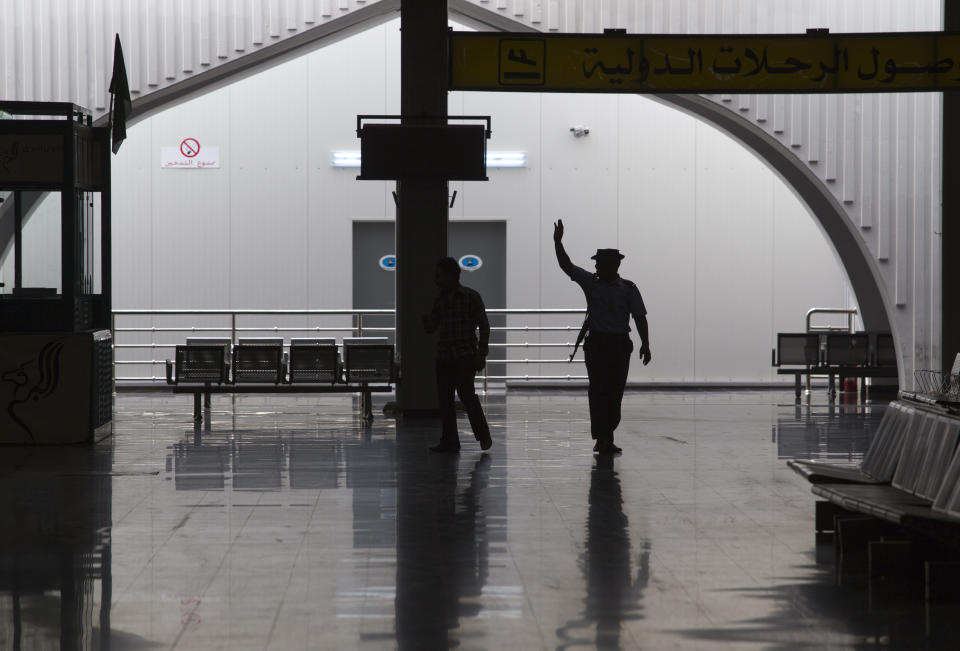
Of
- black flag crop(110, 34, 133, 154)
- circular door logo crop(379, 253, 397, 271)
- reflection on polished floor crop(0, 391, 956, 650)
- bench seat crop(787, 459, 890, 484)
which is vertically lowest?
reflection on polished floor crop(0, 391, 956, 650)

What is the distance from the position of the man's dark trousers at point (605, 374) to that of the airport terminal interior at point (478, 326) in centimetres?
3

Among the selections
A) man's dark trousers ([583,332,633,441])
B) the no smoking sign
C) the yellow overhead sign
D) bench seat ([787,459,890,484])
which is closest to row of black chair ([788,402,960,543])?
bench seat ([787,459,890,484])

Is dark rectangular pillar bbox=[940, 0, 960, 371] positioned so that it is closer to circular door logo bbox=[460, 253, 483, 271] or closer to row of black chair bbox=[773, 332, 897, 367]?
row of black chair bbox=[773, 332, 897, 367]

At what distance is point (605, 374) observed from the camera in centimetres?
1085

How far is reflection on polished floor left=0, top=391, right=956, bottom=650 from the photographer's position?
4.95m

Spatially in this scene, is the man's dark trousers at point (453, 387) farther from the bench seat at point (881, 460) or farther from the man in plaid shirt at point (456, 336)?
the bench seat at point (881, 460)

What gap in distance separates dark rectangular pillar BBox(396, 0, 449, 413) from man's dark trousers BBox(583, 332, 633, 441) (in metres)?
3.43

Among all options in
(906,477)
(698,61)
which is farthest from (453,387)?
(906,477)

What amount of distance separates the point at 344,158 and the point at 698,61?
9.49 m

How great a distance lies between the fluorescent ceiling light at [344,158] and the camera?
20.6 metres

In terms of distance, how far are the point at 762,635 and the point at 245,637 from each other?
6.45 ft

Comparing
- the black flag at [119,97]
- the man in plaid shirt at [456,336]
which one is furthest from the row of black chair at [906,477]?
the black flag at [119,97]

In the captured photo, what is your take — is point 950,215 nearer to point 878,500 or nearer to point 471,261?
point 471,261

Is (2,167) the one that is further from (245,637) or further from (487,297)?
(487,297)
